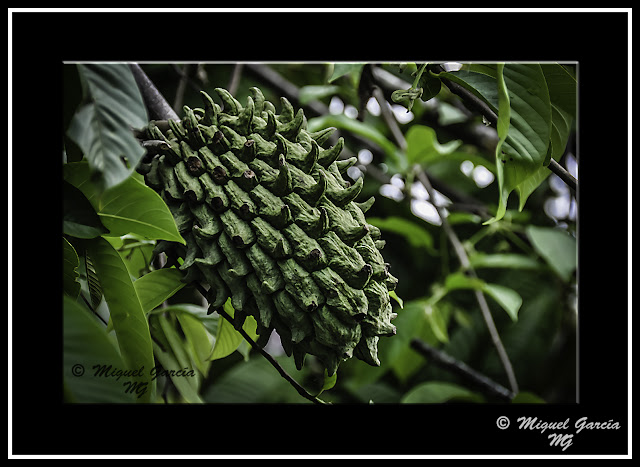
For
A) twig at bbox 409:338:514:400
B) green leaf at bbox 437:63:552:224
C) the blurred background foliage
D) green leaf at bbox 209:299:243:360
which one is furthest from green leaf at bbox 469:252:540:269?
green leaf at bbox 209:299:243:360

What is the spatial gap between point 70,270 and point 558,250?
5.61ft

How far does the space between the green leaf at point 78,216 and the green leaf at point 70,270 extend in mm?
75

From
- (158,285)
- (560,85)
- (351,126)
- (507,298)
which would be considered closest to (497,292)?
(507,298)

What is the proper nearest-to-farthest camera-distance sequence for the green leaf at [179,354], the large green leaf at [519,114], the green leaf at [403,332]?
the large green leaf at [519,114] → the green leaf at [179,354] → the green leaf at [403,332]

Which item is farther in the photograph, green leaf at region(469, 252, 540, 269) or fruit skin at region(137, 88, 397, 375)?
green leaf at region(469, 252, 540, 269)

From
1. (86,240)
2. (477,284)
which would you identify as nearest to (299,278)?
(86,240)

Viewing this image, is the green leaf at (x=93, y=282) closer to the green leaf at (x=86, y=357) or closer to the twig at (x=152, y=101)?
the green leaf at (x=86, y=357)

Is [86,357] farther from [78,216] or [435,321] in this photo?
[435,321]

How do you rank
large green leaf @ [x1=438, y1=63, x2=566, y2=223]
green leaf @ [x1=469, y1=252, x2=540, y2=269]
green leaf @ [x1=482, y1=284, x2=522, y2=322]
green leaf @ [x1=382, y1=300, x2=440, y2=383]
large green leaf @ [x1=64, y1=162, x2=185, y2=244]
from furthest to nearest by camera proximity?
green leaf @ [x1=469, y1=252, x2=540, y2=269] < green leaf @ [x1=382, y1=300, x2=440, y2=383] < green leaf @ [x1=482, y1=284, x2=522, y2=322] < large green leaf @ [x1=438, y1=63, x2=566, y2=223] < large green leaf @ [x1=64, y1=162, x2=185, y2=244]

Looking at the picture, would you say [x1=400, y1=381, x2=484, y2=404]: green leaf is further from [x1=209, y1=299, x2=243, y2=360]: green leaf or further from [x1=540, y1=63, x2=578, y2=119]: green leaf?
[x1=540, y1=63, x2=578, y2=119]: green leaf

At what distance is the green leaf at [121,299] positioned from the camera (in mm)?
960

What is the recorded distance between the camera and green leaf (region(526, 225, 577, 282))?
2008 mm

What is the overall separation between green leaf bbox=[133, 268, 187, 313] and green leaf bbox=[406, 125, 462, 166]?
1.27 m
